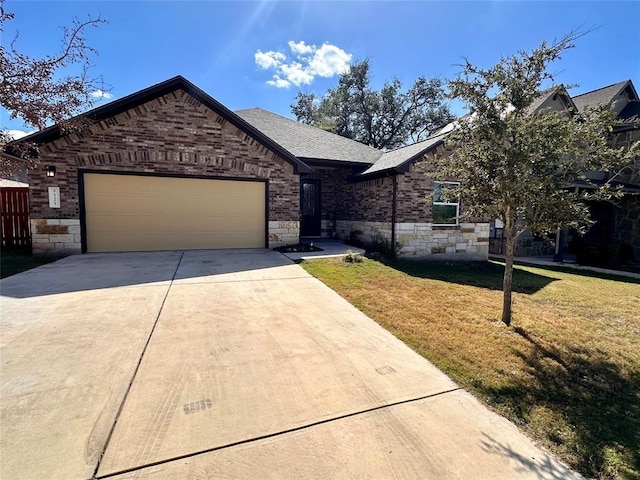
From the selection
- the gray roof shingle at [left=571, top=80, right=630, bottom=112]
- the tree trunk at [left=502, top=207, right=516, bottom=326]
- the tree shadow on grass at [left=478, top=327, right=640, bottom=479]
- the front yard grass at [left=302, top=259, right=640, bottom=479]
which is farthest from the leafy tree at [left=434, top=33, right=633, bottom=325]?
the gray roof shingle at [left=571, top=80, right=630, bottom=112]

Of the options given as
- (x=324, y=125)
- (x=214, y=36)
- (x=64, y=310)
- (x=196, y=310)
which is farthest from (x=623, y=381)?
(x=324, y=125)

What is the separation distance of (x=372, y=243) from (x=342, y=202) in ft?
10.9

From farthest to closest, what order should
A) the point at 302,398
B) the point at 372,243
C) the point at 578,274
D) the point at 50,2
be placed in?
the point at 372,243, the point at 578,274, the point at 50,2, the point at 302,398

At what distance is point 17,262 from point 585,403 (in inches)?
451

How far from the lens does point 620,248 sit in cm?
1306

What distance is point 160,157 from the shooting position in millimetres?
9578

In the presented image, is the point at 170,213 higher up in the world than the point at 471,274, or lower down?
higher up

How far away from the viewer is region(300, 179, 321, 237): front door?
14.3 metres

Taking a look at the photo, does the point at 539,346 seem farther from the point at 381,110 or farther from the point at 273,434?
the point at 381,110

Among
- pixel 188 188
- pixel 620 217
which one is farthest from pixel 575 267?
pixel 188 188

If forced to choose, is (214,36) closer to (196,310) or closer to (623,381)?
(196,310)

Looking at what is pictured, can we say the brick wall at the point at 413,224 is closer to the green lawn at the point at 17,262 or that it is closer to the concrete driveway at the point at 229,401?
the concrete driveway at the point at 229,401

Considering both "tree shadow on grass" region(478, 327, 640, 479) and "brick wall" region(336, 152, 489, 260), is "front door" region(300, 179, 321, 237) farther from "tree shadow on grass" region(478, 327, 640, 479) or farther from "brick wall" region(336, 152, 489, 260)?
"tree shadow on grass" region(478, 327, 640, 479)

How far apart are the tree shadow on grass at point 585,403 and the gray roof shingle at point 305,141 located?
10186mm
